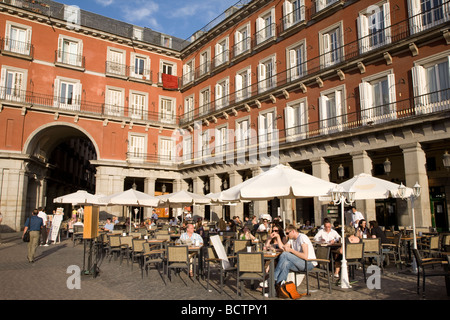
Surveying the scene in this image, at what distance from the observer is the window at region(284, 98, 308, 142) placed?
21516 millimetres

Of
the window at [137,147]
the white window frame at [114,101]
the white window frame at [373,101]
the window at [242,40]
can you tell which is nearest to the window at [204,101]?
the window at [242,40]

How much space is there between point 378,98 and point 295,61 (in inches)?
269

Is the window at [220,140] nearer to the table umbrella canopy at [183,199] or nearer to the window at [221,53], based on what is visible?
the window at [221,53]

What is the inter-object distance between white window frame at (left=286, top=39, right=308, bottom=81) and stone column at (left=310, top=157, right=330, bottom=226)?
19.6 ft

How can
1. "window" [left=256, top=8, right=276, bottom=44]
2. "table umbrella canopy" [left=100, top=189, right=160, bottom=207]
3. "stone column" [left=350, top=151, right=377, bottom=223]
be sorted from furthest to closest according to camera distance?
"window" [left=256, top=8, right=276, bottom=44] → "stone column" [left=350, top=151, right=377, bottom=223] → "table umbrella canopy" [left=100, top=189, right=160, bottom=207]

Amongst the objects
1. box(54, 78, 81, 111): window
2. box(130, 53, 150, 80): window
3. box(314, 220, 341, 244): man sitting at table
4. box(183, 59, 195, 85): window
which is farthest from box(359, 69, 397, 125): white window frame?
box(54, 78, 81, 111): window

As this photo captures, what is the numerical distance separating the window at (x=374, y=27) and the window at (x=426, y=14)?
1.21 m

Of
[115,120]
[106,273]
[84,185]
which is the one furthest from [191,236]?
[84,185]

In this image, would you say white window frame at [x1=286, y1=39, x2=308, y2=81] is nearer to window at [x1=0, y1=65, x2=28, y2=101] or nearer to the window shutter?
the window shutter

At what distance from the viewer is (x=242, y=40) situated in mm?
27344

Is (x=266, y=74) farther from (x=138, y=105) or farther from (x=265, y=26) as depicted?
(x=138, y=105)

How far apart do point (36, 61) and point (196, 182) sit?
638 inches

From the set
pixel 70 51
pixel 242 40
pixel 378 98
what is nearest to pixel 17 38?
pixel 70 51

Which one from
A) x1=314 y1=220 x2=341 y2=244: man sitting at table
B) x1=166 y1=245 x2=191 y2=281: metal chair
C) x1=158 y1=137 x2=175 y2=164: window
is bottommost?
x1=166 y1=245 x2=191 y2=281: metal chair
